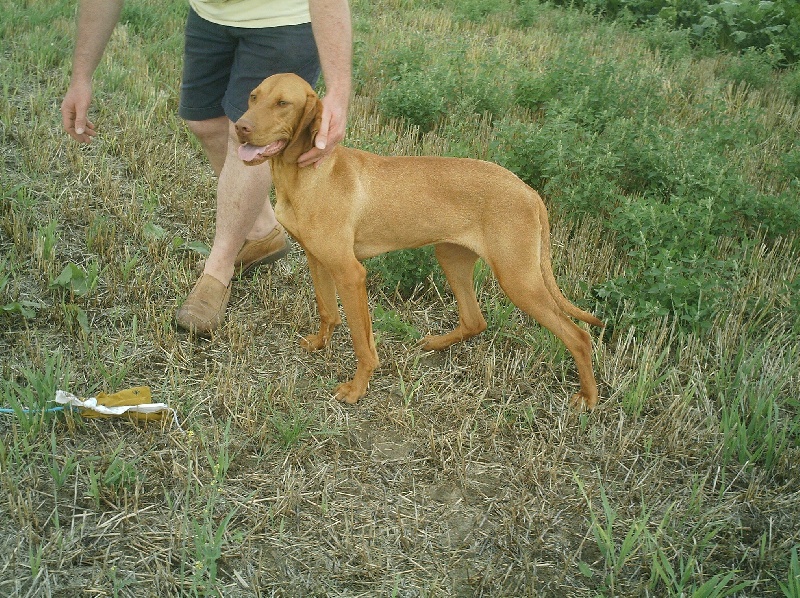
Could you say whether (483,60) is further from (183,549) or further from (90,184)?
(183,549)

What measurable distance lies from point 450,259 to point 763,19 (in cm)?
888

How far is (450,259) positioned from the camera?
3988 millimetres

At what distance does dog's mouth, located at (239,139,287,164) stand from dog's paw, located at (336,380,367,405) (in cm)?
120

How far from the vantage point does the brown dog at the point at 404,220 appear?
11.0ft

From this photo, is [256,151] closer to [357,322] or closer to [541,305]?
[357,322]

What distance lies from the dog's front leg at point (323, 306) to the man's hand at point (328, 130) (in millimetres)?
587

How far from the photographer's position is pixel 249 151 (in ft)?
10.1

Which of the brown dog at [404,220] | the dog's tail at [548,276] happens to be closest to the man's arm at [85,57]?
the brown dog at [404,220]

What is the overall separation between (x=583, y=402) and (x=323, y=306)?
1.40 m

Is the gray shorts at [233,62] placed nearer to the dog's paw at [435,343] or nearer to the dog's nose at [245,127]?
the dog's nose at [245,127]

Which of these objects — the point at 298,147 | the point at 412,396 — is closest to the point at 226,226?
the point at 298,147

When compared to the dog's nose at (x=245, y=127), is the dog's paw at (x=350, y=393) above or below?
below

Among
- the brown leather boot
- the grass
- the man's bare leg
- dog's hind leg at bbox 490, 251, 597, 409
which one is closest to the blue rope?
the grass

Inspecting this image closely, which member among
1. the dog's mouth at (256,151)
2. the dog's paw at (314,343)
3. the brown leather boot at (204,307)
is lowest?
the dog's paw at (314,343)
